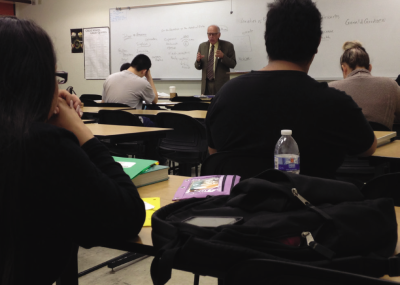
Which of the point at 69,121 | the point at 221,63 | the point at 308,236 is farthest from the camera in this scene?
the point at 221,63

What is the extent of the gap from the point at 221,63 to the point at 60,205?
239 inches

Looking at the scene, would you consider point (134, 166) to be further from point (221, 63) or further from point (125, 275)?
point (221, 63)

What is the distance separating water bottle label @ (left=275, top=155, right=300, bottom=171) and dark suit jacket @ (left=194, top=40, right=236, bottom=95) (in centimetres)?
531

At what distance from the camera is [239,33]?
6734mm

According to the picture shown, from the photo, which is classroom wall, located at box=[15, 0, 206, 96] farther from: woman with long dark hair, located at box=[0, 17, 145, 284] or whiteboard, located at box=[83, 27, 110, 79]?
woman with long dark hair, located at box=[0, 17, 145, 284]

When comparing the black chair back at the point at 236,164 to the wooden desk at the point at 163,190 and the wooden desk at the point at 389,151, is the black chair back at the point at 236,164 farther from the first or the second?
Result: the wooden desk at the point at 389,151

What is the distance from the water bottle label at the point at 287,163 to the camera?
1.32 m

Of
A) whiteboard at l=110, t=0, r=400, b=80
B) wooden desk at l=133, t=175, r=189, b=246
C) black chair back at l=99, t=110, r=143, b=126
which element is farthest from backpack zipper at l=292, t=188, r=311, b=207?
whiteboard at l=110, t=0, r=400, b=80

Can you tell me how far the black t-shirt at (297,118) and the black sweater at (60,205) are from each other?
0.75m

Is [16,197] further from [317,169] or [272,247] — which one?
[317,169]

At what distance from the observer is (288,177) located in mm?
841

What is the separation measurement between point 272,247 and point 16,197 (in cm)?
48

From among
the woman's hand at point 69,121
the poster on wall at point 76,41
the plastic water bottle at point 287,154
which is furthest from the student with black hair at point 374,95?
the poster on wall at point 76,41

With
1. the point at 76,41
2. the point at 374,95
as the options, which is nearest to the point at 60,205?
the point at 374,95
